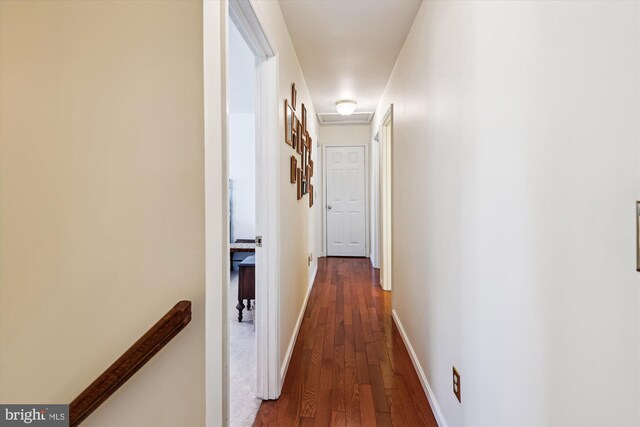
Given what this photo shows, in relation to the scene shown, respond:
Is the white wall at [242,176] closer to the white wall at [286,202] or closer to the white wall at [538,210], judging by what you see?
the white wall at [286,202]

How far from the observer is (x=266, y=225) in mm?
1885

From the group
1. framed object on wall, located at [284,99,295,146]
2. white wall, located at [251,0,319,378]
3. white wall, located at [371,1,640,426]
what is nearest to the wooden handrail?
white wall, located at [371,1,640,426]

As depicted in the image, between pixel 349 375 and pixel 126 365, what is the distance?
62.8 inches

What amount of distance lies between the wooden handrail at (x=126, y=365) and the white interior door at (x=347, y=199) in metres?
5.01

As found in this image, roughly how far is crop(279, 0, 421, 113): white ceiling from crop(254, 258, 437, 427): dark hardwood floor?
2.40m

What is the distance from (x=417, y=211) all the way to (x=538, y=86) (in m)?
1.35

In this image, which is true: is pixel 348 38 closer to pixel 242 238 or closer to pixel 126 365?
pixel 126 365

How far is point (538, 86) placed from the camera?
84cm

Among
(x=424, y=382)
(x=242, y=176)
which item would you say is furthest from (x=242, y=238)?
(x=424, y=382)

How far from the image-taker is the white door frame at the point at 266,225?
1874 millimetres

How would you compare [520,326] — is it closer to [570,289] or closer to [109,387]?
[570,289]

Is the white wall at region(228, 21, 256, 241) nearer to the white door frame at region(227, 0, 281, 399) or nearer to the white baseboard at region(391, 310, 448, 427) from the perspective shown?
the white baseboard at region(391, 310, 448, 427)

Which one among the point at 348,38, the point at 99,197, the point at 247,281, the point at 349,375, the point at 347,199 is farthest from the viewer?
the point at 347,199

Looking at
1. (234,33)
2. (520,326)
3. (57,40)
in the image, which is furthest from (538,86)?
(234,33)
